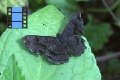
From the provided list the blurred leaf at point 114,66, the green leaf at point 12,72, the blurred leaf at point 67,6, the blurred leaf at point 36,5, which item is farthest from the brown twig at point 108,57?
the green leaf at point 12,72

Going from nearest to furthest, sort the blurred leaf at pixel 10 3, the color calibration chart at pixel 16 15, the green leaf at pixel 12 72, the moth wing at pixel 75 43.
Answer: the green leaf at pixel 12 72 → the moth wing at pixel 75 43 → the color calibration chart at pixel 16 15 → the blurred leaf at pixel 10 3

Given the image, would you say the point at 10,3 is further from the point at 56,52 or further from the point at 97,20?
the point at 97,20

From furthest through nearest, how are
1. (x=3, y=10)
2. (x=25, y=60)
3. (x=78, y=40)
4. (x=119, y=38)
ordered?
(x=119, y=38), (x=3, y=10), (x=78, y=40), (x=25, y=60)

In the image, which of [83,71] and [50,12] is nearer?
[83,71]

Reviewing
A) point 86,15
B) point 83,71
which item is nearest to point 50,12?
point 83,71

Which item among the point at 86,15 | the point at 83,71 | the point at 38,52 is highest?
the point at 86,15

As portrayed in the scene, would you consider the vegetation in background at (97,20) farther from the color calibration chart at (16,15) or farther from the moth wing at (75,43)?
the moth wing at (75,43)

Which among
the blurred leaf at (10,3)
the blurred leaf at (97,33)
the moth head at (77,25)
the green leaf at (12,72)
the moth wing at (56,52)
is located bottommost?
the green leaf at (12,72)

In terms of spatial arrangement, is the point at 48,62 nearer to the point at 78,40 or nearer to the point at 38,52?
the point at 38,52
